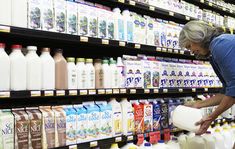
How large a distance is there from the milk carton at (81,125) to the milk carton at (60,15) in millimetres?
657

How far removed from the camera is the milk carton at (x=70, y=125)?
2.37 metres

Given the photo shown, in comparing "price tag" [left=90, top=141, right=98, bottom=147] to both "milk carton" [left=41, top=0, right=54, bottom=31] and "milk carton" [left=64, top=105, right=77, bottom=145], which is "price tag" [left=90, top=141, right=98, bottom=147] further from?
"milk carton" [left=41, top=0, right=54, bottom=31]

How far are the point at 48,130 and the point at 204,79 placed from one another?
2263 mm

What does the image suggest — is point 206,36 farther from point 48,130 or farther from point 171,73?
point 48,130

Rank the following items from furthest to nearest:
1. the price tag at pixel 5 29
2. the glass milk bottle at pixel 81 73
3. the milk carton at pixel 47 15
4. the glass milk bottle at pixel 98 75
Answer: the glass milk bottle at pixel 98 75, the glass milk bottle at pixel 81 73, the milk carton at pixel 47 15, the price tag at pixel 5 29

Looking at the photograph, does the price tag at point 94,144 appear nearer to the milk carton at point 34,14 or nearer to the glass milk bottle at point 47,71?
the glass milk bottle at point 47,71

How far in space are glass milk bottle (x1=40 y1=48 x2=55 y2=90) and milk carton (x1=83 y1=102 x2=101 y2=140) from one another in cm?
42

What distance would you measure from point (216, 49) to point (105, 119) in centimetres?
110

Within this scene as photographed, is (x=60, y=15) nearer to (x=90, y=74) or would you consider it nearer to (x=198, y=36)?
(x=90, y=74)

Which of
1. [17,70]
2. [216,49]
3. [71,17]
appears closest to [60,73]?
[17,70]

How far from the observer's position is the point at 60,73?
234 centimetres

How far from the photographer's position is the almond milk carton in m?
2.15

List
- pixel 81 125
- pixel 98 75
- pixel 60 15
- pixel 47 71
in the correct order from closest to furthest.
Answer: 1. pixel 47 71
2. pixel 60 15
3. pixel 81 125
4. pixel 98 75

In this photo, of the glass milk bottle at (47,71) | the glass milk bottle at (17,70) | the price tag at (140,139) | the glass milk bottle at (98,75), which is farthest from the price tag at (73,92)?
the price tag at (140,139)
